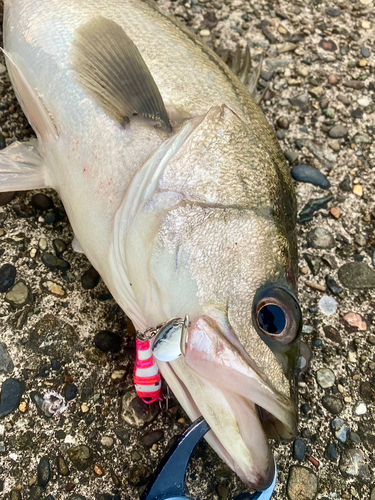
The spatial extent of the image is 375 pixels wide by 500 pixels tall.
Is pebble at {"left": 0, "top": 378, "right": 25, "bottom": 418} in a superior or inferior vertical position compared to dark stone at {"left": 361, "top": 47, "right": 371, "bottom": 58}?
inferior

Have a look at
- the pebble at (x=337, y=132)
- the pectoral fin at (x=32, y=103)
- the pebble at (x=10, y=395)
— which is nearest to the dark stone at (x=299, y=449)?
the pebble at (x=10, y=395)

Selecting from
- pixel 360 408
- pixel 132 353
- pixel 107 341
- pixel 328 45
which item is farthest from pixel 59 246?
pixel 328 45

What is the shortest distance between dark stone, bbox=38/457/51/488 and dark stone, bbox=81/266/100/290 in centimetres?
73

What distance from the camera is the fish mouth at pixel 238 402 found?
1269 mm

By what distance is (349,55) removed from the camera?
299 centimetres

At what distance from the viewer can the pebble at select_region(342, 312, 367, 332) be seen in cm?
215

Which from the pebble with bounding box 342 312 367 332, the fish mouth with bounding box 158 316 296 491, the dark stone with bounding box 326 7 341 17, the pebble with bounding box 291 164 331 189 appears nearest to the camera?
the fish mouth with bounding box 158 316 296 491

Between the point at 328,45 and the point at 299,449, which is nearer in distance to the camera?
the point at 299,449

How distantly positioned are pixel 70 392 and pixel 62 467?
0.28 meters

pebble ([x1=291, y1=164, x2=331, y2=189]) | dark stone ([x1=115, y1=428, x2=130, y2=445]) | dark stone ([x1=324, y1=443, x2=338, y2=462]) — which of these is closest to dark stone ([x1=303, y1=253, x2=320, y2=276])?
pebble ([x1=291, y1=164, x2=331, y2=189])

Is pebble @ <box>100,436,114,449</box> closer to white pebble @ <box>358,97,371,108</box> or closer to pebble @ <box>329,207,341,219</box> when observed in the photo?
pebble @ <box>329,207,341,219</box>

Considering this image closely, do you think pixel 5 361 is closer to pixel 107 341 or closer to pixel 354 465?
pixel 107 341

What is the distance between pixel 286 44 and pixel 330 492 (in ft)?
9.07

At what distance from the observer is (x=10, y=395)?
170cm
